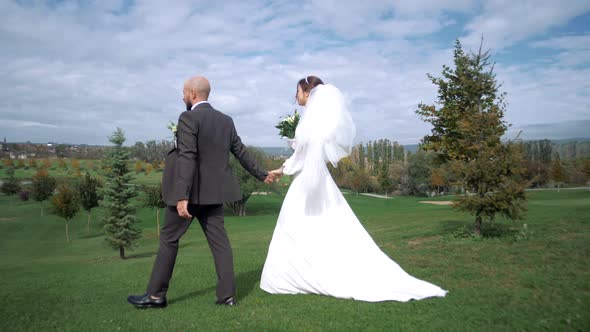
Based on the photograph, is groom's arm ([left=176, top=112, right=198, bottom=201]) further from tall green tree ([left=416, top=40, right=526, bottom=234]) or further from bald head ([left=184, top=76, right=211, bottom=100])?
tall green tree ([left=416, top=40, right=526, bottom=234])

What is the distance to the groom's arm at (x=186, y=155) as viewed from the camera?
448 centimetres

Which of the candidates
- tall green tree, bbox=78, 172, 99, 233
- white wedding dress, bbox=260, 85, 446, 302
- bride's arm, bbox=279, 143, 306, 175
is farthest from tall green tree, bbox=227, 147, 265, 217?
white wedding dress, bbox=260, 85, 446, 302

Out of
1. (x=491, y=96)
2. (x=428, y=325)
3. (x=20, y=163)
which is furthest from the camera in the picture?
(x=20, y=163)

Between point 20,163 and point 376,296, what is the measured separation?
219 ft

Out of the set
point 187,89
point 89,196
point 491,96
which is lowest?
point 89,196

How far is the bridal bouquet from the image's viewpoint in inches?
283

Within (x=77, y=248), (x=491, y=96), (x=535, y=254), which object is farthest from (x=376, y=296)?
(x=77, y=248)

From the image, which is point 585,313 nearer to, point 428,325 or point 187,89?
point 428,325

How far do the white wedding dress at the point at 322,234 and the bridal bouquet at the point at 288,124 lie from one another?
5.70 ft

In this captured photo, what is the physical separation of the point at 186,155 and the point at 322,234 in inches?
73.8

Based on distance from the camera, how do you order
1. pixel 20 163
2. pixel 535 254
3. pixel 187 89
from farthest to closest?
pixel 20 163, pixel 535 254, pixel 187 89

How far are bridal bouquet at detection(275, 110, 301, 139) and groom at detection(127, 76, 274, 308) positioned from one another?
2301 millimetres

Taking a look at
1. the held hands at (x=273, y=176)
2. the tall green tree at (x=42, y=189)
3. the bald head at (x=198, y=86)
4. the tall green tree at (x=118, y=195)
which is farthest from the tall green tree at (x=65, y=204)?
the bald head at (x=198, y=86)

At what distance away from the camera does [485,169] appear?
8.58 meters
